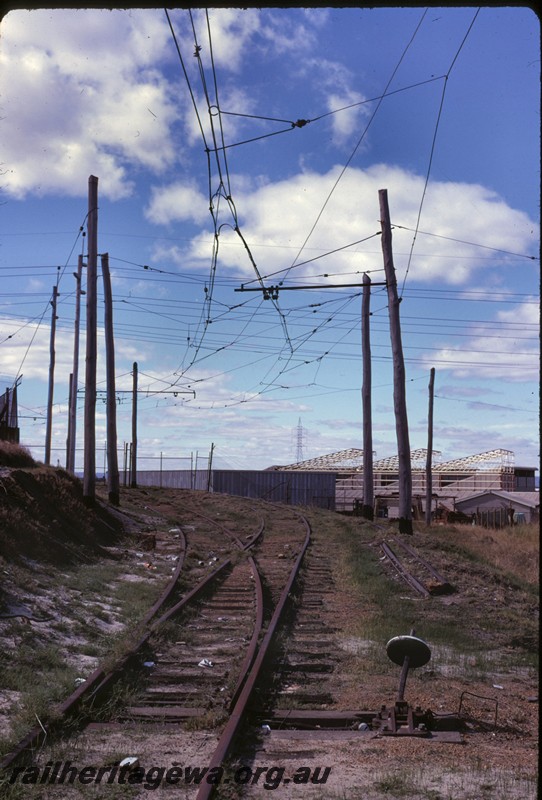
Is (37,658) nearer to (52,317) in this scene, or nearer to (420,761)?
(420,761)

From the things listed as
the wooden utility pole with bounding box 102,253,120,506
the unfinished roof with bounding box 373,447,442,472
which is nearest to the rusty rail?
the wooden utility pole with bounding box 102,253,120,506

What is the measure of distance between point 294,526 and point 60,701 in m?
19.8

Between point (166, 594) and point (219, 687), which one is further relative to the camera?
point (166, 594)

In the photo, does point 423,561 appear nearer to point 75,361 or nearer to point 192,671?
point 192,671

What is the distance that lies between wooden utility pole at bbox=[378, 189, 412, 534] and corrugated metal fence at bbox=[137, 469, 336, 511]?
130ft

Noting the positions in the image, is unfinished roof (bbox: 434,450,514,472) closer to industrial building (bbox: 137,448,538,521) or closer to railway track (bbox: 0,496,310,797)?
industrial building (bbox: 137,448,538,521)

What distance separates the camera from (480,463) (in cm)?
9031

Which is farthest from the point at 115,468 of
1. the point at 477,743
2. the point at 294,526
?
the point at 477,743

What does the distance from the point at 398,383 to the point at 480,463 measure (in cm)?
7270

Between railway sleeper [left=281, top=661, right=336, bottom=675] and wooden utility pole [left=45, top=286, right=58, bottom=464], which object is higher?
wooden utility pole [left=45, top=286, right=58, bottom=464]

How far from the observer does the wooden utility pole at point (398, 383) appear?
2047cm

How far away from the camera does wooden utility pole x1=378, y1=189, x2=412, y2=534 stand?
806 inches

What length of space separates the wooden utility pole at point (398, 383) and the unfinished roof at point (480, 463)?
213 feet

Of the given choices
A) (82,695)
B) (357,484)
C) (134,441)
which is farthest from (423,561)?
(357,484)
